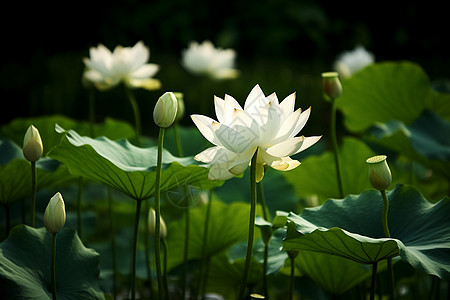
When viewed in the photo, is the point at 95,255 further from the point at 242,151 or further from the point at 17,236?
the point at 242,151

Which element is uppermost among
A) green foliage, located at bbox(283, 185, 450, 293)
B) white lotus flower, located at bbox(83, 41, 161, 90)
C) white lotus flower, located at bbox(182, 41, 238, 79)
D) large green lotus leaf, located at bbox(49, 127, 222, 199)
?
white lotus flower, located at bbox(182, 41, 238, 79)

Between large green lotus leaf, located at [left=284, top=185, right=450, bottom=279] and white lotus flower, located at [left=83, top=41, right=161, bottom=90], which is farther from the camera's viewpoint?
white lotus flower, located at [left=83, top=41, right=161, bottom=90]

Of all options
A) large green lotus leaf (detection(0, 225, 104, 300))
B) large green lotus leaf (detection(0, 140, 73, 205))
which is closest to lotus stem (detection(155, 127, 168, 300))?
large green lotus leaf (detection(0, 225, 104, 300))

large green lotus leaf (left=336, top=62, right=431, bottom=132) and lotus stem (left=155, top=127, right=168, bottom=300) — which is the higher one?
large green lotus leaf (left=336, top=62, right=431, bottom=132)

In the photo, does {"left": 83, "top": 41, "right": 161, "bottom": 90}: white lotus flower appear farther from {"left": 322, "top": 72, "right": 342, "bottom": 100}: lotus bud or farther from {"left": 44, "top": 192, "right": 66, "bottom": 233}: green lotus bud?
{"left": 44, "top": 192, "right": 66, "bottom": 233}: green lotus bud

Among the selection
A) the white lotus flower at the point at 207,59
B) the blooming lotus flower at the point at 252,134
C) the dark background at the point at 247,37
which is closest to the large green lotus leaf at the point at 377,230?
the blooming lotus flower at the point at 252,134

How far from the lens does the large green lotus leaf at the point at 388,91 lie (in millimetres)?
1731

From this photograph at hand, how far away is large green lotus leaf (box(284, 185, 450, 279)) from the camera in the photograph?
841 millimetres

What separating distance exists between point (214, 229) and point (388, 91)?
2.41ft

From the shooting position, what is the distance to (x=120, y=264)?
1.67m

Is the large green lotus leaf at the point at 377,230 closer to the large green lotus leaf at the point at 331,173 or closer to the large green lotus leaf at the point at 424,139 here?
the large green lotus leaf at the point at 424,139

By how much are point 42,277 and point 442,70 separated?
373 cm

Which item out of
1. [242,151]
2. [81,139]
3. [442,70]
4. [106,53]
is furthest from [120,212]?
[442,70]

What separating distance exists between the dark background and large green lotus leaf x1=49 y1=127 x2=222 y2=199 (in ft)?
7.63
